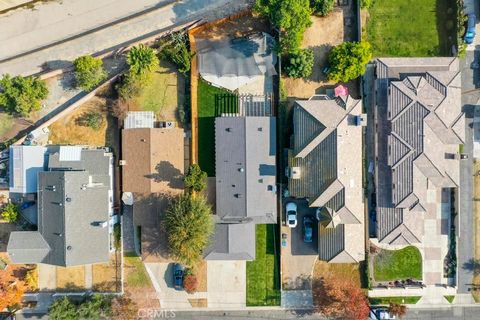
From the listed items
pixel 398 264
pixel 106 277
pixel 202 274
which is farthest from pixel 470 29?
pixel 106 277

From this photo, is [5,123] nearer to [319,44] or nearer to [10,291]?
[10,291]

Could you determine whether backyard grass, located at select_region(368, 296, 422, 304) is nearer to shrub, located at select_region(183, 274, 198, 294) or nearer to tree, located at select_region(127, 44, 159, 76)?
shrub, located at select_region(183, 274, 198, 294)

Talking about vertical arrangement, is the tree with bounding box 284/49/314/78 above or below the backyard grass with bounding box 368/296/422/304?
above

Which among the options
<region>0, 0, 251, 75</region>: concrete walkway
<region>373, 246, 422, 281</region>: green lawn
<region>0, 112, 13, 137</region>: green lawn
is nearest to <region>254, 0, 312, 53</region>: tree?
<region>0, 0, 251, 75</region>: concrete walkway

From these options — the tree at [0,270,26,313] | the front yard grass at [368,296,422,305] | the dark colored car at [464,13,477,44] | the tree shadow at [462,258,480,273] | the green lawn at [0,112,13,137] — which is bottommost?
the front yard grass at [368,296,422,305]

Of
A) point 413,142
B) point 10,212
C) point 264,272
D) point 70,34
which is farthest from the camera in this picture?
point 264,272

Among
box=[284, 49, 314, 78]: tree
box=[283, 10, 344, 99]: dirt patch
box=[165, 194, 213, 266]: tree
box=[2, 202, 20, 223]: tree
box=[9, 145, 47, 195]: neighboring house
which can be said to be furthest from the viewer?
box=[283, 10, 344, 99]: dirt patch

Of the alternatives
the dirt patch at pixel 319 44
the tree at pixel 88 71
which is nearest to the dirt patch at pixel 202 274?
the dirt patch at pixel 319 44
